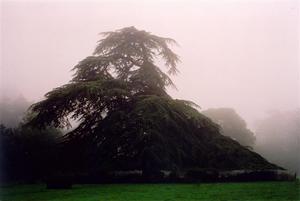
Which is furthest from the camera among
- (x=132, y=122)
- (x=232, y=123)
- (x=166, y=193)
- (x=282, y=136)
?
(x=232, y=123)

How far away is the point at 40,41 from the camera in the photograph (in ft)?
67.5

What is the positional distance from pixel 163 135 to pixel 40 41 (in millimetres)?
7655

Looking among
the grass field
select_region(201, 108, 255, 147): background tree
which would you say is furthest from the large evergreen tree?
select_region(201, 108, 255, 147): background tree

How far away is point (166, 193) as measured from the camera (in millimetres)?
14625

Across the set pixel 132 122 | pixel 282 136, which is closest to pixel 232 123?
pixel 282 136

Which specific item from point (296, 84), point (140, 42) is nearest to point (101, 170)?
point (140, 42)

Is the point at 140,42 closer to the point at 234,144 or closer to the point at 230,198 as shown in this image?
the point at 234,144

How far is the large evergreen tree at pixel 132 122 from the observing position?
1906 centimetres

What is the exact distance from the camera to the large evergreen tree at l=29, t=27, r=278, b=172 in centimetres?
1906

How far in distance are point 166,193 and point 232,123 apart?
12.8 metres

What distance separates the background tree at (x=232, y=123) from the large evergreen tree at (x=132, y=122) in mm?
3712

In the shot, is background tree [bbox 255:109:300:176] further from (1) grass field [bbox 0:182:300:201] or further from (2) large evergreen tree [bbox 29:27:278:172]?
(1) grass field [bbox 0:182:300:201]

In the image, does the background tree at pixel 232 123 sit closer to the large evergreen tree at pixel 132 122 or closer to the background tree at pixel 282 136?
the background tree at pixel 282 136

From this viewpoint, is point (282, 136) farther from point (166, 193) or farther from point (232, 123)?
point (166, 193)
